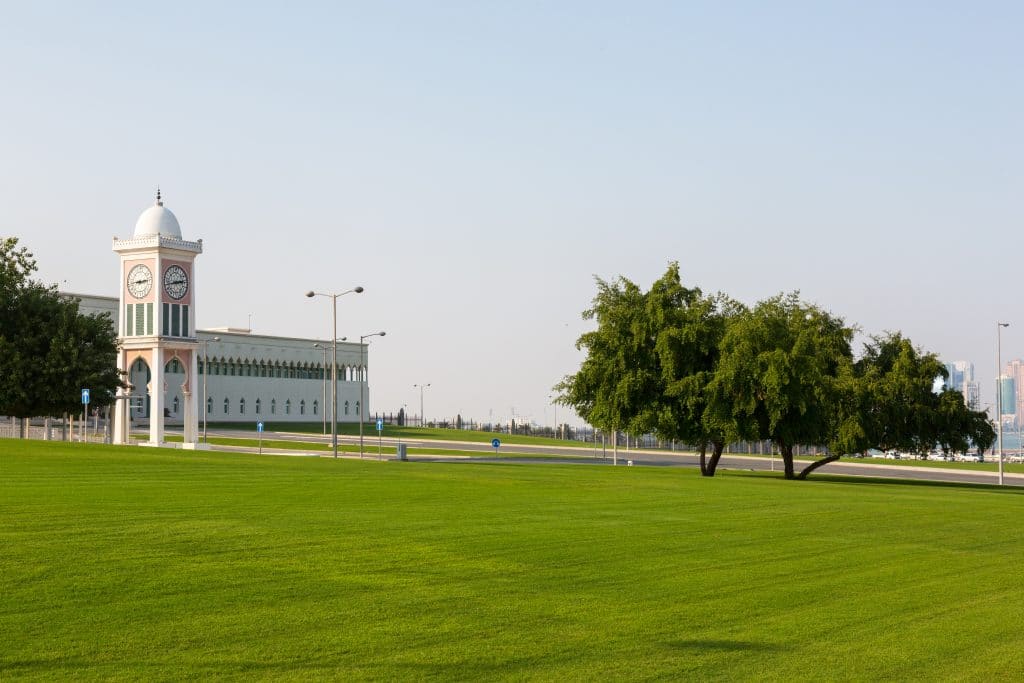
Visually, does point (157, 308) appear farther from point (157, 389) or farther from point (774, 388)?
point (774, 388)

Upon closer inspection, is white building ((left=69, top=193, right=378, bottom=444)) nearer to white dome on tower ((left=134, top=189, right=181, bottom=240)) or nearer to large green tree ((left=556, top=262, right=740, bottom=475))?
white dome on tower ((left=134, top=189, right=181, bottom=240))

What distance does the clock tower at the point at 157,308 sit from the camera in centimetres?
7600

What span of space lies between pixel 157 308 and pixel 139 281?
2679 millimetres

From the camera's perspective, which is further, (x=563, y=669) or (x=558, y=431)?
(x=558, y=431)

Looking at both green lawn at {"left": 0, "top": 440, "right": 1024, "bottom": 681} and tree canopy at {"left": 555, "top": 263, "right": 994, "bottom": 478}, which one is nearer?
green lawn at {"left": 0, "top": 440, "right": 1024, "bottom": 681}

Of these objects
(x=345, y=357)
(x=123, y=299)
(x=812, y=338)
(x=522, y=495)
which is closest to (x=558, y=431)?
(x=345, y=357)

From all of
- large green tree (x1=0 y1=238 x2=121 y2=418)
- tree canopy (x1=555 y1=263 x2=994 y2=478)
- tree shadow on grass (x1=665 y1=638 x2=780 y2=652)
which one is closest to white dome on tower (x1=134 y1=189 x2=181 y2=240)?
large green tree (x1=0 y1=238 x2=121 y2=418)

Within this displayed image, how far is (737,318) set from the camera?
5219cm

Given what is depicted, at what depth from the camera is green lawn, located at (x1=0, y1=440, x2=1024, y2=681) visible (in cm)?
1145

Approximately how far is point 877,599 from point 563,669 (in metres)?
6.06

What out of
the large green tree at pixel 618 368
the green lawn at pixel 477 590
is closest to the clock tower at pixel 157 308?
the large green tree at pixel 618 368

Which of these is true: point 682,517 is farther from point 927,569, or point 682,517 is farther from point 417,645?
point 417,645

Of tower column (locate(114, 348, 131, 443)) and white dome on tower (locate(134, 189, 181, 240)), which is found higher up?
white dome on tower (locate(134, 189, 181, 240))

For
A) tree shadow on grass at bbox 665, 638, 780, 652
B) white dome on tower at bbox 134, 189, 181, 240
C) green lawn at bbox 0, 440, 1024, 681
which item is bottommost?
tree shadow on grass at bbox 665, 638, 780, 652
